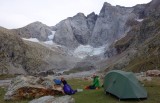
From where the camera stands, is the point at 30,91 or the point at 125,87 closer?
the point at 125,87

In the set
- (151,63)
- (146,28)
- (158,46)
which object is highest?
(146,28)

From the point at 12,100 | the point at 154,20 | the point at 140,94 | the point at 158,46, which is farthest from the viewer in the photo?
the point at 154,20

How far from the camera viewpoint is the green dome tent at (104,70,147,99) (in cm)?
2639

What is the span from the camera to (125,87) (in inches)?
1062

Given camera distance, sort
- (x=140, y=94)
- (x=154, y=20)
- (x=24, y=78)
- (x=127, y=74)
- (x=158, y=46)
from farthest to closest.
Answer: (x=154, y=20) → (x=158, y=46) → (x=24, y=78) → (x=127, y=74) → (x=140, y=94)

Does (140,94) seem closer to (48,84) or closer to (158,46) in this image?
(48,84)

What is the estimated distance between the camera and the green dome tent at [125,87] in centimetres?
2639

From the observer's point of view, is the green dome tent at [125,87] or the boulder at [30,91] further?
the boulder at [30,91]

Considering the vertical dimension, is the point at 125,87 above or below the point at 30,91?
above

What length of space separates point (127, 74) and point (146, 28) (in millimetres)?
152275

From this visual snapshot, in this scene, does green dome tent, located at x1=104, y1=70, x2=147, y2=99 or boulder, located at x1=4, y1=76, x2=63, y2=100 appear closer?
green dome tent, located at x1=104, y1=70, x2=147, y2=99

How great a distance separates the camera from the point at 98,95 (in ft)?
97.3

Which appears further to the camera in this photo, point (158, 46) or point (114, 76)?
point (158, 46)

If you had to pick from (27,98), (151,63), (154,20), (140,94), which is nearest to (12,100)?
(27,98)
